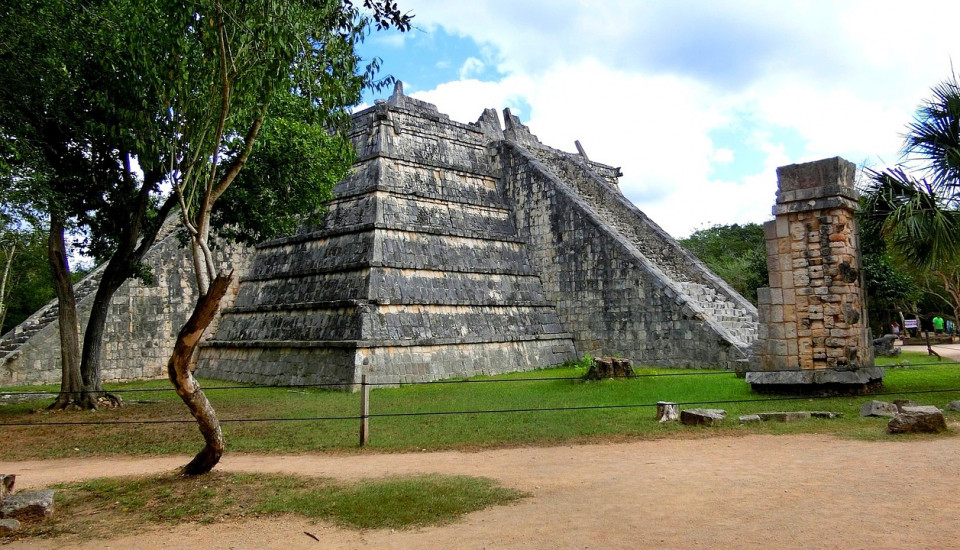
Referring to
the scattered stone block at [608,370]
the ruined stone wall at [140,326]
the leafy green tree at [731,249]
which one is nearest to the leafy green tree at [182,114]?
the ruined stone wall at [140,326]

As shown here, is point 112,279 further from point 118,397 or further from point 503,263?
point 503,263

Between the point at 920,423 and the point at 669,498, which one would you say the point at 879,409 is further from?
the point at 669,498

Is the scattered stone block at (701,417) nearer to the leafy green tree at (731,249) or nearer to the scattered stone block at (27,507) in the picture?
the scattered stone block at (27,507)

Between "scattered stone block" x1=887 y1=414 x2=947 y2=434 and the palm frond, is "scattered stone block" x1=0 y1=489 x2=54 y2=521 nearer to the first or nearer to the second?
"scattered stone block" x1=887 y1=414 x2=947 y2=434

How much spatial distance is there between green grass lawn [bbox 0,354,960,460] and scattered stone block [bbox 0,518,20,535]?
2.66 metres

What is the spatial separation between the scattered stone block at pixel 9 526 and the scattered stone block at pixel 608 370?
10022 millimetres

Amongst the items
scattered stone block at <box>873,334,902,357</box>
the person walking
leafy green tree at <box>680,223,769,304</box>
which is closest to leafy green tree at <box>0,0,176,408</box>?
scattered stone block at <box>873,334,902,357</box>

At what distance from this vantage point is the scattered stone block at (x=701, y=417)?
28.9 feet

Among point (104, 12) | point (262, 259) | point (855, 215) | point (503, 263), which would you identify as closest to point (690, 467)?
point (855, 215)

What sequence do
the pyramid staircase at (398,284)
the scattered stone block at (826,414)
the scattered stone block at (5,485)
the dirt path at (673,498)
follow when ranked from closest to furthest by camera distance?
the dirt path at (673,498)
the scattered stone block at (5,485)
the scattered stone block at (826,414)
the pyramid staircase at (398,284)

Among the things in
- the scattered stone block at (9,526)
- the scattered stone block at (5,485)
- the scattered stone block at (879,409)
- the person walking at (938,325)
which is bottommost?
the scattered stone block at (9,526)

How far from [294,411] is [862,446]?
843 centimetres

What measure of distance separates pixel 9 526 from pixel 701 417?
761cm

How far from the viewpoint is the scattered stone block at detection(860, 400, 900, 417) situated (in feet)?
28.9
